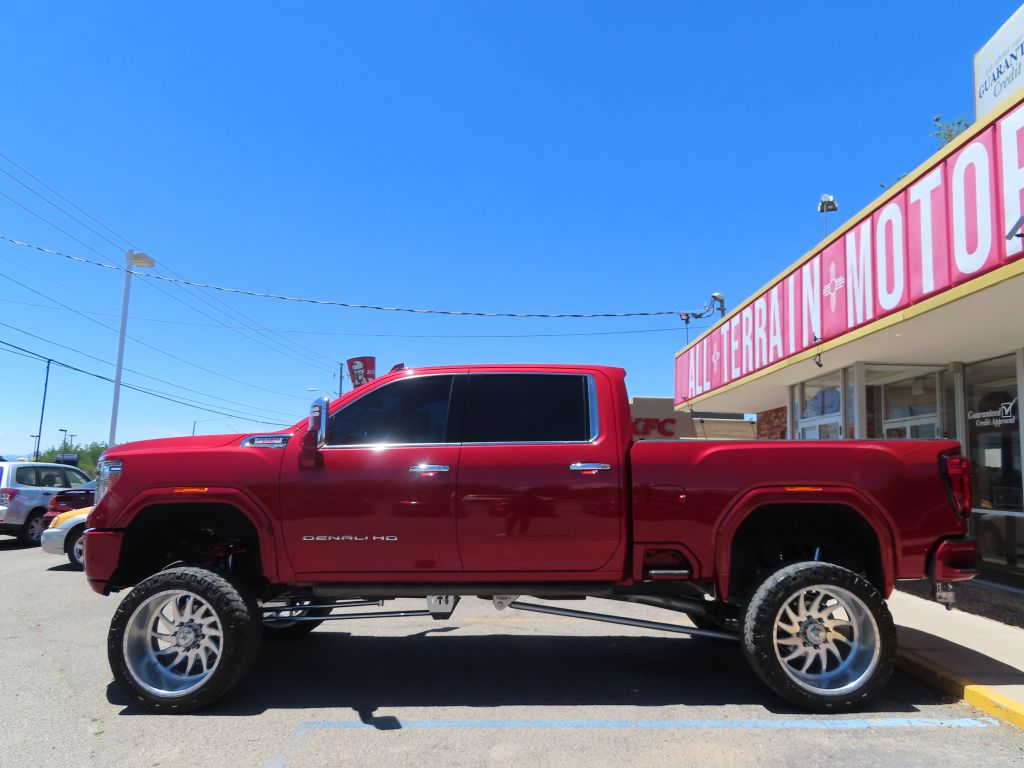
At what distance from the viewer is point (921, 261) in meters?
6.93

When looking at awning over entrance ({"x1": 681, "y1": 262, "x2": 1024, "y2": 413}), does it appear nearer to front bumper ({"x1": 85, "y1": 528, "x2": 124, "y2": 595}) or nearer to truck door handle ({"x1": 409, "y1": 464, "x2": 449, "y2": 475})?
truck door handle ({"x1": 409, "y1": 464, "x2": 449, "y2": 475})

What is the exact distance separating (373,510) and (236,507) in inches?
38.3

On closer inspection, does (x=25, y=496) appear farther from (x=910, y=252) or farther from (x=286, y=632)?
(x=910, y=252)

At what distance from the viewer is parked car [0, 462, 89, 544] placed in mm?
13578

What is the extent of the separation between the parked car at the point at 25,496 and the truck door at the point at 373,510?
39.7ft

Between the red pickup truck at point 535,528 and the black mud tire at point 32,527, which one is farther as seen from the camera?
the black mud tire at point 32,527

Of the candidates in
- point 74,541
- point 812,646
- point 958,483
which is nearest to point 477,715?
point 812,646

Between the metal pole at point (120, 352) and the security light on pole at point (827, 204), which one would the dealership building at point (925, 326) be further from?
the metal pole at point (120, 352)

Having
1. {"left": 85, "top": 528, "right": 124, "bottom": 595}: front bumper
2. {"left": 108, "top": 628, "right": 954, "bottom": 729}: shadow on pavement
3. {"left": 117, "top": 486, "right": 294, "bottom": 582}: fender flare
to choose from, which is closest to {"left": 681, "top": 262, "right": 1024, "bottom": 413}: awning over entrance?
{"left": 108, "top": 628, "right": 954, "bottom": 729}: shadow on pavement

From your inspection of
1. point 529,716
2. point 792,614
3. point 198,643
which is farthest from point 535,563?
point 198,643

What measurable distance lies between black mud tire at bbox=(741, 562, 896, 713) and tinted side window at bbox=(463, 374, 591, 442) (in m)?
1.59

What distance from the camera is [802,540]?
4.93 metres

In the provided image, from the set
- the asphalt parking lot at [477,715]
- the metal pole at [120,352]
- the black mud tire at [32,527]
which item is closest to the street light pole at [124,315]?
the metal pole at [120,352]

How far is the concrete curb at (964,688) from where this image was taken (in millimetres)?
4266
